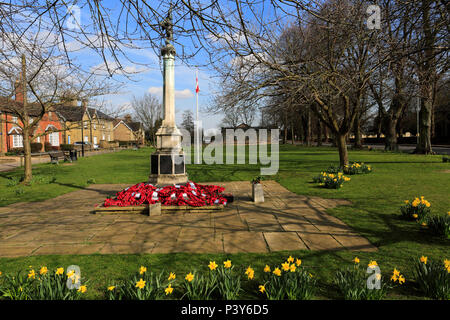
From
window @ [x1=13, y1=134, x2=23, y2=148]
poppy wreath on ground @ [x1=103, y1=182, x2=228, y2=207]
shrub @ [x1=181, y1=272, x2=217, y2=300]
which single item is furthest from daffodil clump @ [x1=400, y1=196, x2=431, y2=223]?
window @ [x1=13, y1=134, x2=23, y2=148]

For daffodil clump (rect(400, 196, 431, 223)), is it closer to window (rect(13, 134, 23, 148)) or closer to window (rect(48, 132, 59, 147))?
window (rect(13, 134, 23, 148))

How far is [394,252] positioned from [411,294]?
1.31m

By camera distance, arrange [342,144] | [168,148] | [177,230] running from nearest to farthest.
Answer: [177,230]
[168,148]
[342,144]

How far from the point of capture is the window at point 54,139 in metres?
41.7

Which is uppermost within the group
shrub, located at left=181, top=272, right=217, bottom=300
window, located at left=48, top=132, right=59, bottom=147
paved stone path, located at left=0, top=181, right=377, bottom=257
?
window, located at left=48, top=132, right=59, bottom=147

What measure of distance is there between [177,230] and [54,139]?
1795 inches

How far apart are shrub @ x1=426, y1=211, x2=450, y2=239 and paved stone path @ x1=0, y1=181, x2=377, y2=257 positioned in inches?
54.0

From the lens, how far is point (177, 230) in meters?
5.32

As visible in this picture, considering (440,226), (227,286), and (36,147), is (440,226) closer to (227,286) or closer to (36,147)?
(227,286)

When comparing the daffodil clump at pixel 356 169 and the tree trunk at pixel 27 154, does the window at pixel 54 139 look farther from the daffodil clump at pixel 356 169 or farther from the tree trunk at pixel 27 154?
the daffodil clump at pixel 356 169

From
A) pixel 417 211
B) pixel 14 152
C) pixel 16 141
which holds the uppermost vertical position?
pixel 16 141

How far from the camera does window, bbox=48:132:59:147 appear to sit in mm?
41694

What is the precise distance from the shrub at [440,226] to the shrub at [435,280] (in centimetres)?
208

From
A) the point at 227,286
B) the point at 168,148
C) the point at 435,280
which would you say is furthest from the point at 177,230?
the point at 168,148
